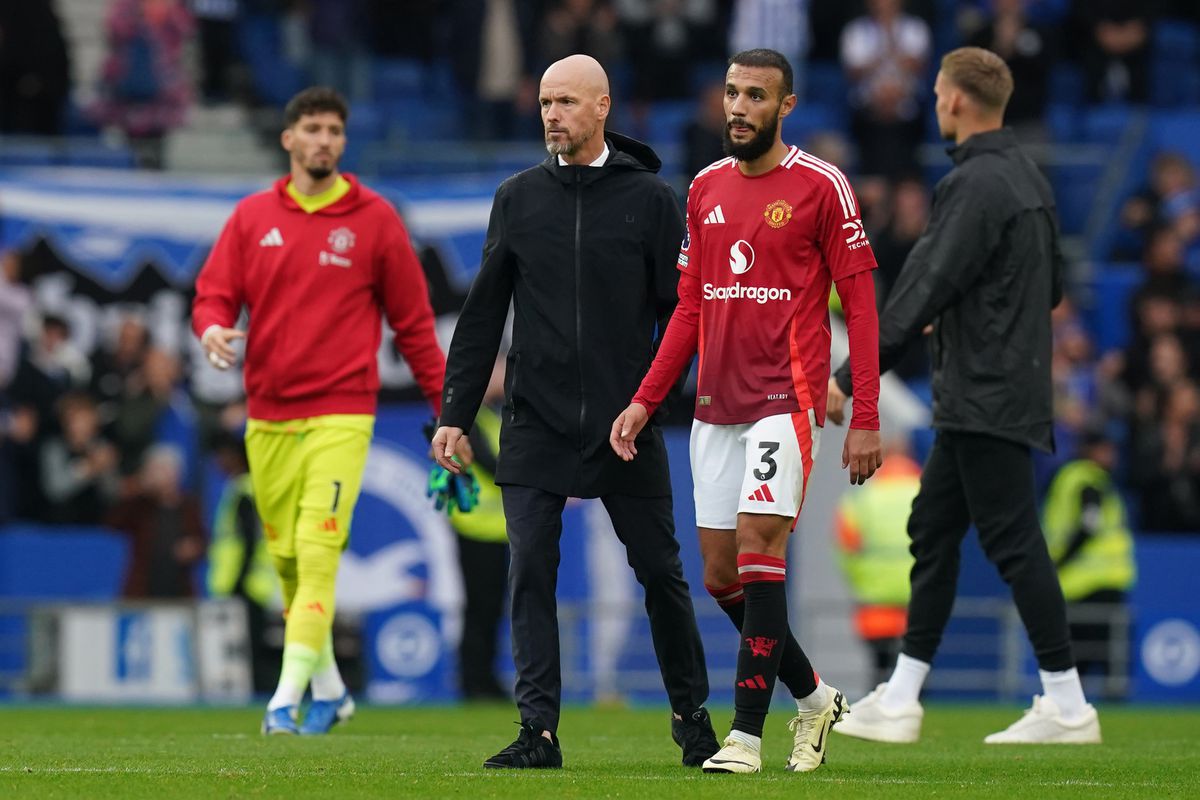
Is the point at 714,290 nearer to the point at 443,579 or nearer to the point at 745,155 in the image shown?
the point at 745,155

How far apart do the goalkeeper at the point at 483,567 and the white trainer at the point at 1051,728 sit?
5.86m

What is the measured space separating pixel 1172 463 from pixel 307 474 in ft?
29.9

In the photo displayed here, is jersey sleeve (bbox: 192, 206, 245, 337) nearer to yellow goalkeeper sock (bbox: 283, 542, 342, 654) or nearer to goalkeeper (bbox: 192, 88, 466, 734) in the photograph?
goalkeeper (bbox: 192, 88, 466, 734)

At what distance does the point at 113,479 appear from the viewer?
16250 millimetres

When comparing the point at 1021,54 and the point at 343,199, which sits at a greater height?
the point at 1021,54

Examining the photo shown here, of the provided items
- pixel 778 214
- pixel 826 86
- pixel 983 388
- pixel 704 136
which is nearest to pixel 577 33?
pixel 704 136

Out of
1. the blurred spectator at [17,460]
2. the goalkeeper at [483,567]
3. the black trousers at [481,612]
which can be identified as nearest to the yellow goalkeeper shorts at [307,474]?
the goalkeeper at [483,567]

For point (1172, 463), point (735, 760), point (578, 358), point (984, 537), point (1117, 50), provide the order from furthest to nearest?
1. point (1117, 50)
2. point (1172, 463)
3. point (984, 537)
4. point (578, 358)
5. point (735, 760)

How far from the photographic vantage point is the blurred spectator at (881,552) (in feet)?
50.4

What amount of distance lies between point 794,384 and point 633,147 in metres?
1.18

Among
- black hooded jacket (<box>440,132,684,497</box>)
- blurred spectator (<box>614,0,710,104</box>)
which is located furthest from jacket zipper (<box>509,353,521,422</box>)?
blurred spectator (<box>614,0,710,104</box>)

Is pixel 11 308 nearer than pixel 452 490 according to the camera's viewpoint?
No

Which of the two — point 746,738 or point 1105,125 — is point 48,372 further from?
point 746,738

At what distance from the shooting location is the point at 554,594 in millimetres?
7531
